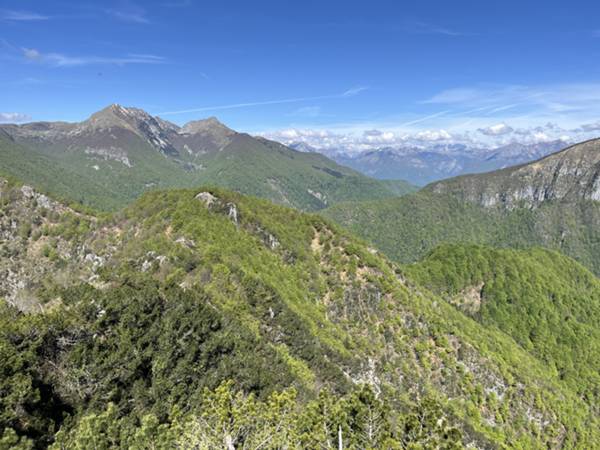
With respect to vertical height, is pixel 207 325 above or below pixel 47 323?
below

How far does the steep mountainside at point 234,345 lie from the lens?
909 inches

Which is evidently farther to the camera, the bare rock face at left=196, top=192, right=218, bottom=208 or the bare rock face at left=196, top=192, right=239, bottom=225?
the bare rock face at left=196, top=192, right=218, bottom=208

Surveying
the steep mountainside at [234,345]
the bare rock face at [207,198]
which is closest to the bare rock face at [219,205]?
the bare rock face at [207,198]

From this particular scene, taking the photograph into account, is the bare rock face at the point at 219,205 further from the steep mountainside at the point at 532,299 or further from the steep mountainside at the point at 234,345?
the steep mountainside at the point at 532,299

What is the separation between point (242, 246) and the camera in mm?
80438

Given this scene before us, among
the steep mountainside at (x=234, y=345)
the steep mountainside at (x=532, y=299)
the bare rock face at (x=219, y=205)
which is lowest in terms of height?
the steep mountainside at (x=532, y=299)

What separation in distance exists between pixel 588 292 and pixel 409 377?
147 metres

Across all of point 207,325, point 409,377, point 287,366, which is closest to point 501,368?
point 409,377

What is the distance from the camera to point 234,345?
41625mm

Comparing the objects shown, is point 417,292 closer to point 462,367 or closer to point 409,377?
point 462,367

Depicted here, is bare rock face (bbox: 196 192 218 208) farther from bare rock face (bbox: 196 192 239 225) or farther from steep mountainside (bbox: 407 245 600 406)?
steep mountainside (bbox: 407 245 600 406)

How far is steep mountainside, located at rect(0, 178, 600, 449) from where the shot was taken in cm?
2308

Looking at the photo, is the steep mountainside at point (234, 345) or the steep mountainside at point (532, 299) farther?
the steep mountainside at point (532, 299)

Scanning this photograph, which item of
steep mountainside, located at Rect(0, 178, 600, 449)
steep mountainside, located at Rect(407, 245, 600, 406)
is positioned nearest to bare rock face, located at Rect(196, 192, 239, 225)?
steep mountainside, located at Rect(0, 178, 600, 449)
